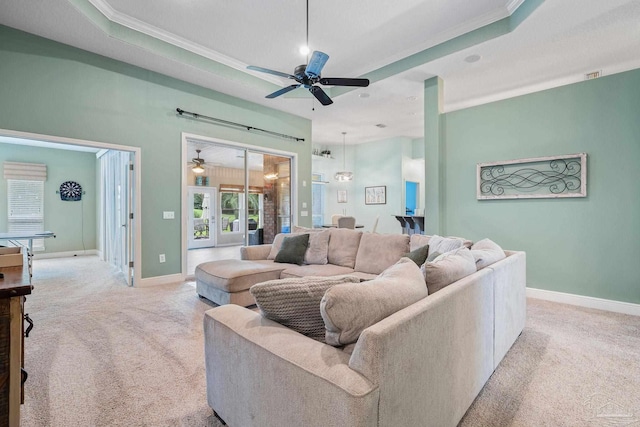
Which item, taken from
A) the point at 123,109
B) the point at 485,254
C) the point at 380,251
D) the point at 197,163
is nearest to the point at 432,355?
the point at 485,254

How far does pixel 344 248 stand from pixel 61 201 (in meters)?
7.60

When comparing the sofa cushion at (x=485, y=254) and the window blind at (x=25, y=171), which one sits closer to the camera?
the sofa cushion at (x=485, y=254)

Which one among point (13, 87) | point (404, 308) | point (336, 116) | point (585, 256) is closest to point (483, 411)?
point (404, 308)

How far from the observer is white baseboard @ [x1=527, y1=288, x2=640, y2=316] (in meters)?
3.30

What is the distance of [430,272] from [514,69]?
14.3 ft

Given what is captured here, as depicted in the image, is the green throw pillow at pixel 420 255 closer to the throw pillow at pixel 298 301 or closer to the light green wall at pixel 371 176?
the throw pillow at pixel 298 301

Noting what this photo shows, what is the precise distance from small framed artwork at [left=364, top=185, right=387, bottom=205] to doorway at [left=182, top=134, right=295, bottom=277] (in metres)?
3.41

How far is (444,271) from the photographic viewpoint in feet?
Result: 5.16

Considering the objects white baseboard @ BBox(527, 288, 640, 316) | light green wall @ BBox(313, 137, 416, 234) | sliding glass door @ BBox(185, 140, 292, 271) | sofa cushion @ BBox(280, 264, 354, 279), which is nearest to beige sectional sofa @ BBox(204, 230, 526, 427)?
sofa cushion @ BBox(280, 264, 354, 279)

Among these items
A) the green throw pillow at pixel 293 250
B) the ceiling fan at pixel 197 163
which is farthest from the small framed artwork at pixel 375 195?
the green throw pillow at pixel 293 250

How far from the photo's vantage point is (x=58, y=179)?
7.27 m

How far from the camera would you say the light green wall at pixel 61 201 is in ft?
22.1

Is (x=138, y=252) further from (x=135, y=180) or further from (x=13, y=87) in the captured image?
(x=13, y=87)

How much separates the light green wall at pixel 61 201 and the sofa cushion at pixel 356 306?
882 centimetres
